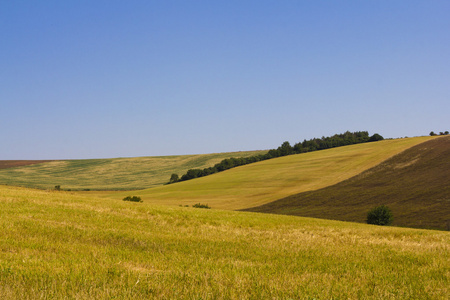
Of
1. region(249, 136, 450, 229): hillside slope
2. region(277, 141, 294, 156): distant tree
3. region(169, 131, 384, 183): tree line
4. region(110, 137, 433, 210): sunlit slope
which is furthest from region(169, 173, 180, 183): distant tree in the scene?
region(249, 136, 450, 229): hillside slope

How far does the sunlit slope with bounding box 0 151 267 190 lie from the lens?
385ft

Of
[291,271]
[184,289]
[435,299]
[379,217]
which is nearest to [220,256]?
[291,271]

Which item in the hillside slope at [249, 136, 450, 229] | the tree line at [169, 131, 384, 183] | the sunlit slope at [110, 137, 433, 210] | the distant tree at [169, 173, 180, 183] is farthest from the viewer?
the tree line at [169, 131, 384, 183]

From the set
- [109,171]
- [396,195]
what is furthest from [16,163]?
[396,195]

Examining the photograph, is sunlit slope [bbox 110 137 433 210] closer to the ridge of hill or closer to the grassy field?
the grassy field

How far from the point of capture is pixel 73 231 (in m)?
13.4

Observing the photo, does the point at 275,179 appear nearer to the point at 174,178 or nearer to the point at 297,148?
the point at 174,178

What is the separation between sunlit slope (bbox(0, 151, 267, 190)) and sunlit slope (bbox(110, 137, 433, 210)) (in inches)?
1051

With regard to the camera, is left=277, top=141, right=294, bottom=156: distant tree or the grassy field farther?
left=277, top=141, right=294, bottom=156: distant tree

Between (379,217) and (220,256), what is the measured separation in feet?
129

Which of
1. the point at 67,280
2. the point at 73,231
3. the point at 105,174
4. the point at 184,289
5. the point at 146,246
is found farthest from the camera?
the point at 105,174

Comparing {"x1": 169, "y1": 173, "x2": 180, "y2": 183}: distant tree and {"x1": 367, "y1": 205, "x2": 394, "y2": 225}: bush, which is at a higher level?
{"x1": 169, "y1": 173, "x2": 180, "y2": 183}: distant tree

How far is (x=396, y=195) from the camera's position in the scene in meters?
63.2

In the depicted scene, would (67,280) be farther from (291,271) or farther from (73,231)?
(73,231)
